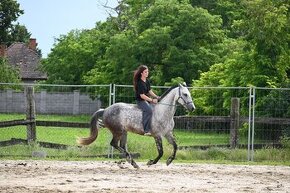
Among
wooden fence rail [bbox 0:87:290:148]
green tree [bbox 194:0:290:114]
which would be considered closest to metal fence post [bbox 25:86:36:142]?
wooden fence rail [bbox 0:87:290:148]

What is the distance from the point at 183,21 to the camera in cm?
3581

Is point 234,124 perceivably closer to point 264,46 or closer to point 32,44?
point 264,46

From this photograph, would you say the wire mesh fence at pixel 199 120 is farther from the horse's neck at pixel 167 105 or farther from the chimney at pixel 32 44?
the chimney at pixel 32 44

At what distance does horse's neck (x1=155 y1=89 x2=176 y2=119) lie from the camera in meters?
14.8

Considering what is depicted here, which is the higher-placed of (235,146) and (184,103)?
(184,103)

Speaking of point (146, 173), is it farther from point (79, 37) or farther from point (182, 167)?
point (79, 37)

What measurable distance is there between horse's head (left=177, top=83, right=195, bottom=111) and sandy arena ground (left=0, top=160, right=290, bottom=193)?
151cm

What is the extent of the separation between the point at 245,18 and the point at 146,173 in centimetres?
1333

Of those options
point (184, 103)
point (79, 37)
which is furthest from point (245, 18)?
point (79, 37)

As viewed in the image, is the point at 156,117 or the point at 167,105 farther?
the point at 167,105

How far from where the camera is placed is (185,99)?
14.8 m

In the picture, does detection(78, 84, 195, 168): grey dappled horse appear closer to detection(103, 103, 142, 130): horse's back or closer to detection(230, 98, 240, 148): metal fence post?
detection(103, 103, 142, 130): horse's back

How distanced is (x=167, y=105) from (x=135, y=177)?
9.01 feet

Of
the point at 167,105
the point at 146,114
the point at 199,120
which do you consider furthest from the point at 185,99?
the point at 199,120
